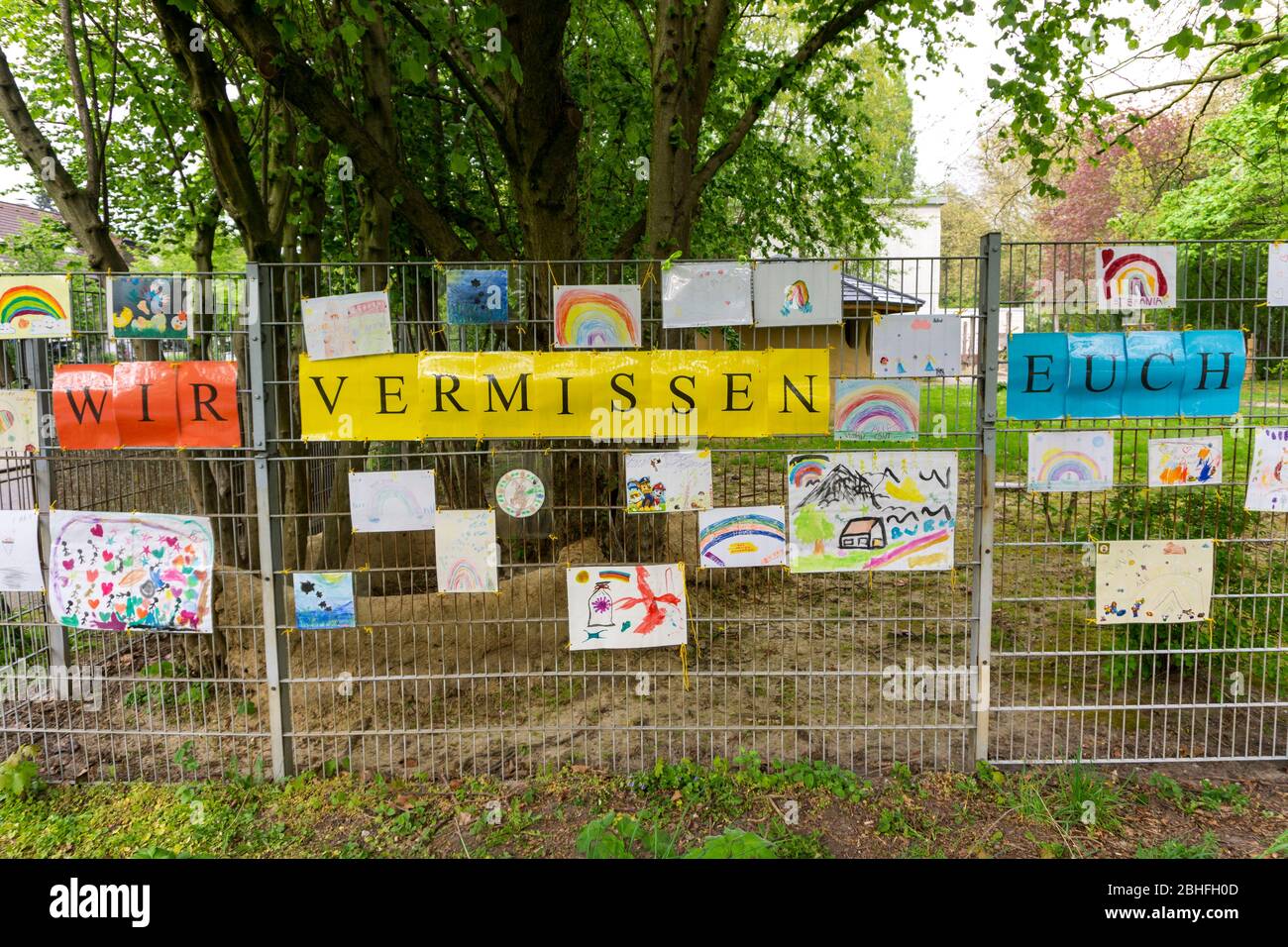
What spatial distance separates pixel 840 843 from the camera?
12.6 feet

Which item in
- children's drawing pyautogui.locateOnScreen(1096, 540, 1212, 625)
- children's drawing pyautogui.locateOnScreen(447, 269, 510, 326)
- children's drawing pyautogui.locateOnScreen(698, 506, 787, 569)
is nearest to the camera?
children's drawing pyautogui.locateOnScreen(447, 269, 510, 326)

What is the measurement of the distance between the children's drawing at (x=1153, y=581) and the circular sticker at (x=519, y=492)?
3.04 meters

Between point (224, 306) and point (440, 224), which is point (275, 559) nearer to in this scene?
point (224, 306)

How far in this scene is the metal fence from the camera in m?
4.19

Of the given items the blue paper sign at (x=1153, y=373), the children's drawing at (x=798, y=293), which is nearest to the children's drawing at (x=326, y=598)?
the children's drawing at (x=798, y=293)

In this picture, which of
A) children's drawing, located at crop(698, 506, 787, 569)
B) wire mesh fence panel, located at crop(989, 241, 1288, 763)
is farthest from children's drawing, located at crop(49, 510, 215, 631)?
wire mesh fence panel, located at crop(989, 241, 1288, 763)

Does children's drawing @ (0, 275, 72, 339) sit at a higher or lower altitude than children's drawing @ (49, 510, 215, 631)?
higher

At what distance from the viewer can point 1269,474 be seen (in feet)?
14.3

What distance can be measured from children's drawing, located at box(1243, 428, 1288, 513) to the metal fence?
0.16 m

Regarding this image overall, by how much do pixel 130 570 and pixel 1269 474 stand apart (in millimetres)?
6281

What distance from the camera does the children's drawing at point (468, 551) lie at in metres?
4.16

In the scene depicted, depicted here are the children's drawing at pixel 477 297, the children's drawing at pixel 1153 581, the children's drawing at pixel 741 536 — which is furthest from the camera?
the children's drawing at pixel 1153 581

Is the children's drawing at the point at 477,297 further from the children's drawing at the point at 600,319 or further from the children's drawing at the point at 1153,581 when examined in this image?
the children's drawing at the point at 1153,581

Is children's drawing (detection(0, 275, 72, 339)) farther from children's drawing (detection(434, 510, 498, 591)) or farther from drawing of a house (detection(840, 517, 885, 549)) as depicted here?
drawing of a house (detection(840, 517, 885, 549))
